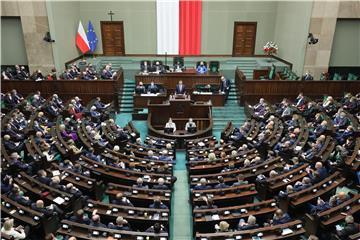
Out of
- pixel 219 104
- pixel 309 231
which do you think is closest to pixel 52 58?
pixel 219 104

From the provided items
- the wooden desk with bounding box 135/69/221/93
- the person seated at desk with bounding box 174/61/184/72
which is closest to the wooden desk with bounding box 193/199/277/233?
the wooden desk with bounding box 135/69/221/93

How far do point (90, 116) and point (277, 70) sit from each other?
11548 millimetres

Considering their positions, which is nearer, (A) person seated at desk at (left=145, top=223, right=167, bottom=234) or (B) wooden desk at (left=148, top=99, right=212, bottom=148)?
(A) person seated at desk at (left=145, top=223, right=167, bottom=234)

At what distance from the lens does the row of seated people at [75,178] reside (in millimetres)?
7188

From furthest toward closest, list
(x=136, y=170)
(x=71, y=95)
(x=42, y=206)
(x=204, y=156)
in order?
(x=71, y=95)
(x=204, y=156)
(x=136, y=170)
(x=42, y=206)

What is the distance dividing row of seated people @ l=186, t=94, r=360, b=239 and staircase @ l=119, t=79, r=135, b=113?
585 cm

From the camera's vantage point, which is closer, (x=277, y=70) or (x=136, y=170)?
(x=136, y=170)

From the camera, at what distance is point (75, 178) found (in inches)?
351

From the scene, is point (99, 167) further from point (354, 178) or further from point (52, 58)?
point (52, 58)

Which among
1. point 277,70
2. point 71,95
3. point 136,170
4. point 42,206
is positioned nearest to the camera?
point 42,206

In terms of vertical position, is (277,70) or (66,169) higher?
(277,70)

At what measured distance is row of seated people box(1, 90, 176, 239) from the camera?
23.6ft

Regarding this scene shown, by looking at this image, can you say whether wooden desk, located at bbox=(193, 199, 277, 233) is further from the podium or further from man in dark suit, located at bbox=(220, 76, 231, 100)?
man in dark suit, located at bbox=(220, 76, 231, 100)

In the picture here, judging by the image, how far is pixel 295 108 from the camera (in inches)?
556
